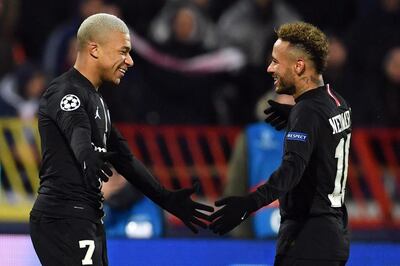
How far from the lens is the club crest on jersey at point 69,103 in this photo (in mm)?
4930

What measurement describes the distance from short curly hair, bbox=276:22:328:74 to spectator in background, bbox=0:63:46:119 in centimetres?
588

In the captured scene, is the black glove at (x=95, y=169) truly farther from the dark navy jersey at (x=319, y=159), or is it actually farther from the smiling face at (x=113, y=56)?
the dark navy jersey at (x=319, y=159)

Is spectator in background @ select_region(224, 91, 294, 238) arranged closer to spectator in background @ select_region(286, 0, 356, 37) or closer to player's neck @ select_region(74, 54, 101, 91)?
spectator in background @ select_region(286, 0, 356, 37)

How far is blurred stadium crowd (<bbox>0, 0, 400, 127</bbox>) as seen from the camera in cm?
1069

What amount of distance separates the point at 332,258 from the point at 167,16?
21.5ft

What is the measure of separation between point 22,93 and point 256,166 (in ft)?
10.6

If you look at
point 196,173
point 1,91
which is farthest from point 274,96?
point 1,91

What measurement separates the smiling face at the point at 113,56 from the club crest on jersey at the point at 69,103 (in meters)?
0.34

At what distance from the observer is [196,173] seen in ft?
34.6

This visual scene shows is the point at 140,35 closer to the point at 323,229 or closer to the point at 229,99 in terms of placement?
the point at 229,99

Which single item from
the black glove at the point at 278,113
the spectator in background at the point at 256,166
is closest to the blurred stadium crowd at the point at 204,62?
the spectator in background at the point at 256,166

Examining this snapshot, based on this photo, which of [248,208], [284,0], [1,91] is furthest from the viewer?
[284,0]

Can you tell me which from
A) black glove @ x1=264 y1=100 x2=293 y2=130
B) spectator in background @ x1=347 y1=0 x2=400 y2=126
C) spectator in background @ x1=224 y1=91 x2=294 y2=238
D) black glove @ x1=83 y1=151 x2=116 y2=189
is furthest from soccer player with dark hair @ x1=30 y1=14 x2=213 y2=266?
spectator in background @ x1=347 y1=0 x2=400 y2=126


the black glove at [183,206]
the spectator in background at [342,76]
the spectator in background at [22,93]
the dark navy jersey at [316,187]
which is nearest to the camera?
the dark navy jersey at [316,187]
